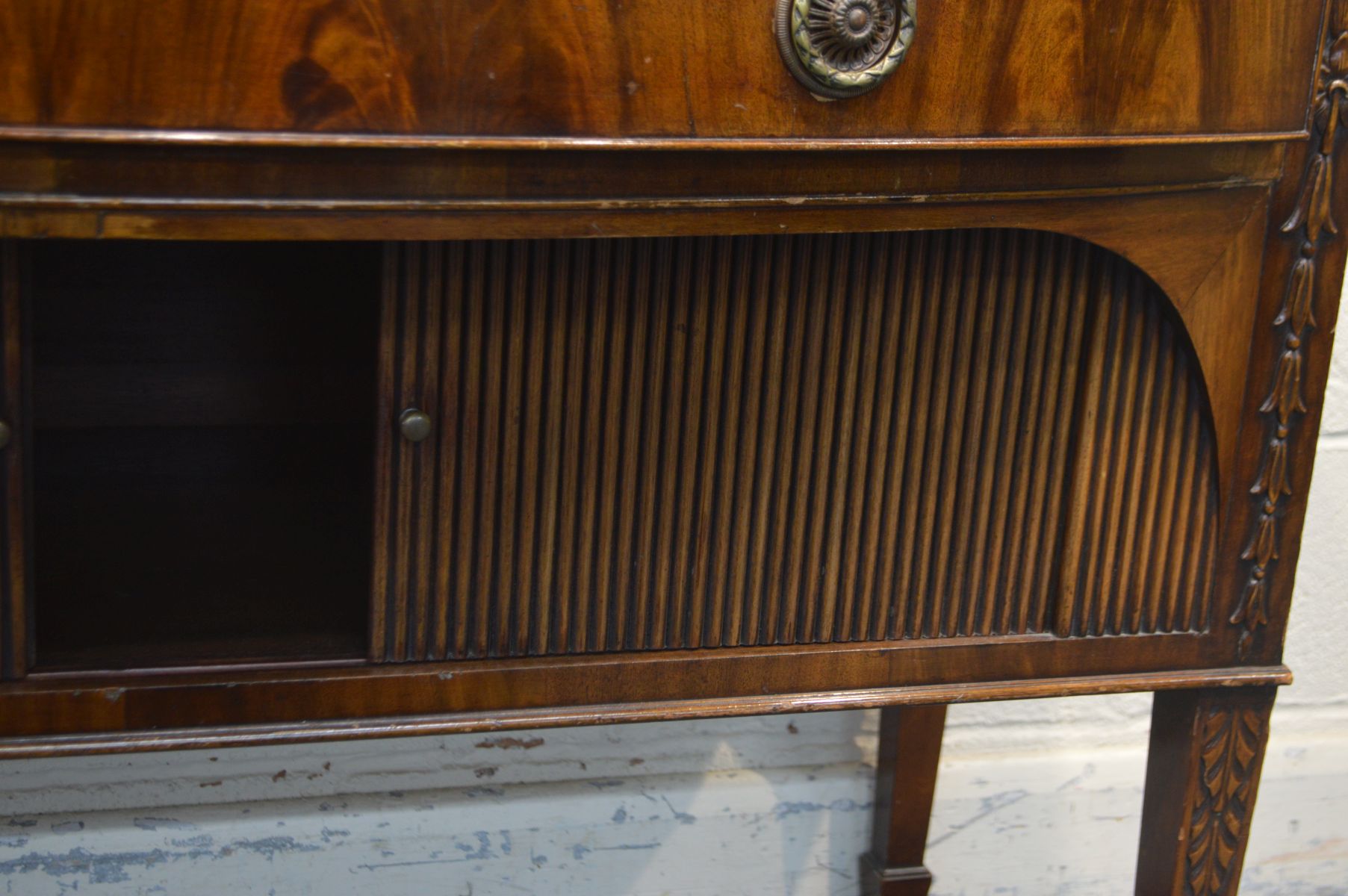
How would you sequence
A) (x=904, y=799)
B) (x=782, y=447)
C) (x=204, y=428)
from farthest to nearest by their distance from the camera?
(x=904, y=799) → (x=204, y=428) → (x=782, y=447)

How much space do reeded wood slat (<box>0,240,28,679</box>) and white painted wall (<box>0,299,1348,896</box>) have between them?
19.3 inches

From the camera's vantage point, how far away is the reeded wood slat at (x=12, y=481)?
51cm

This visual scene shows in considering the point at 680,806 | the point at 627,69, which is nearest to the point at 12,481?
the point at 627,69

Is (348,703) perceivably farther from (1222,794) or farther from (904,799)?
(904,799)

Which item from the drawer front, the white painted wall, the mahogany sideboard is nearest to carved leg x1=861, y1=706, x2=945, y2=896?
the white painted wall

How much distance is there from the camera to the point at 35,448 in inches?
31.8

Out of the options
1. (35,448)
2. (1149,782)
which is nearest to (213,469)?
(35,448)

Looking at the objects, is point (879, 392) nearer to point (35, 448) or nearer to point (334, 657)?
point (334, 657)

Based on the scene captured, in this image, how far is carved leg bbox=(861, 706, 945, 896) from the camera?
1054mm

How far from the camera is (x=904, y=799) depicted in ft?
3.54

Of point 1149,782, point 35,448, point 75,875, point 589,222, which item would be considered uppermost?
point 589,222

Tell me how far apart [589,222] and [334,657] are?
8.2 inches

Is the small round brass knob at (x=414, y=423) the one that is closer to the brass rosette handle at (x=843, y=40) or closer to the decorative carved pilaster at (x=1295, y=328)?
the brass rosette handle at (x=843, y=40)

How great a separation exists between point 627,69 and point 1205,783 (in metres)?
0.44
